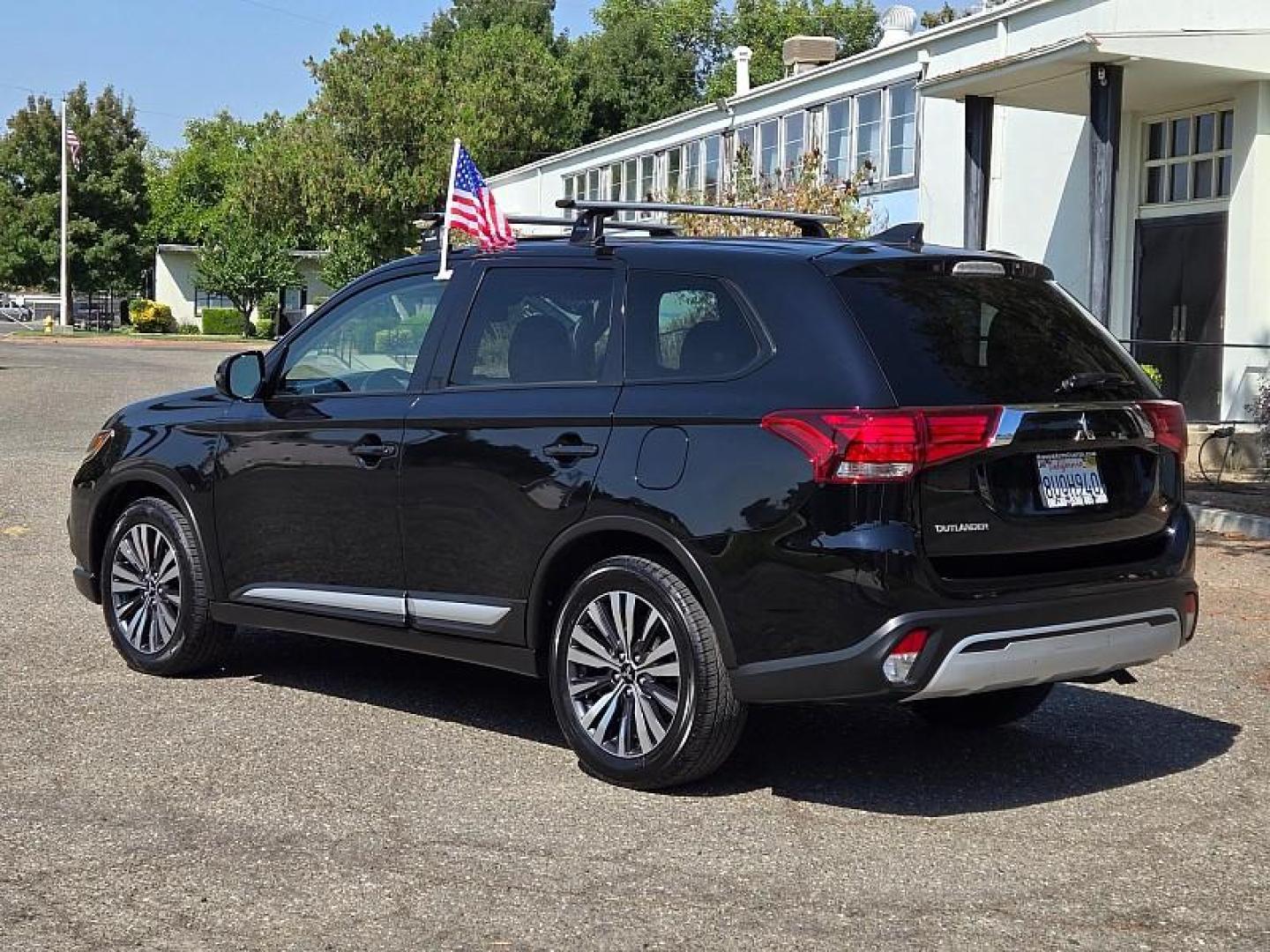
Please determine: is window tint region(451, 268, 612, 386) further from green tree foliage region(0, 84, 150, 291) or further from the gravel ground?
green tree foliage region(0, 84, 150, 291)

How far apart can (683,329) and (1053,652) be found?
161cm

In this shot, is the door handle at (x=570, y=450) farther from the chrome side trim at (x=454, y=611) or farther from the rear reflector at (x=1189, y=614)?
the rear reflector at (x=1189, y=614)

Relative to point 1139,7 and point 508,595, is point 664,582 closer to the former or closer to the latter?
point 508,595

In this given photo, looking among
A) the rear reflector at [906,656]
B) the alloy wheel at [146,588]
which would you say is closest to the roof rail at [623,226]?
the alloy wheel at [146,588]

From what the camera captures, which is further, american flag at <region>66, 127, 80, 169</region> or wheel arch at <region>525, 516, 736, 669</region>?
american flag at <region>66, 127, 80, 169</region>

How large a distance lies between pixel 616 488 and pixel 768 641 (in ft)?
2.49

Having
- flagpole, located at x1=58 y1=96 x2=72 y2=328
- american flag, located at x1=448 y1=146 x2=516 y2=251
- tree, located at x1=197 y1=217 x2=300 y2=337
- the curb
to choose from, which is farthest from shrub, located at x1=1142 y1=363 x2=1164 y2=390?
flagpole, located at x1=58 y1=96 x2=72 y2=328

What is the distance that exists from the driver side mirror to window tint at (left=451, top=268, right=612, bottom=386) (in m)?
1.13

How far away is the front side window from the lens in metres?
23.8

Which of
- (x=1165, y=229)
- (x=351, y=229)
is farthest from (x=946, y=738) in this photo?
(x=351, y=229)

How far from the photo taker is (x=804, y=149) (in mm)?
27125

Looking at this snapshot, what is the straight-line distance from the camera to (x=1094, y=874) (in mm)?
4879

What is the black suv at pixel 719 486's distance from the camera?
514 centimetres

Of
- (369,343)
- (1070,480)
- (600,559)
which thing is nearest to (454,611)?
(600,559)
